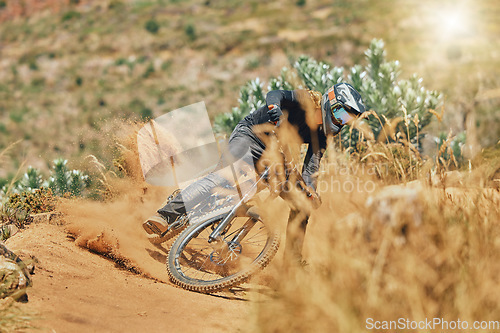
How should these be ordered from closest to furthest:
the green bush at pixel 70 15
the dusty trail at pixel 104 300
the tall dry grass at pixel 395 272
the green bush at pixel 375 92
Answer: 1. the tall dry grass at pixel 395 272
2. the dusty trail at pixel 104 300
3. the green bush at pixel 375 92
4. the green bush at pixel 70 15

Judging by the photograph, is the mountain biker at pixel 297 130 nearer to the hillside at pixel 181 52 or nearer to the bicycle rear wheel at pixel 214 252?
A: the bicycle rear wheel at pixel 214 252

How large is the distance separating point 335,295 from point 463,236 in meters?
0.99

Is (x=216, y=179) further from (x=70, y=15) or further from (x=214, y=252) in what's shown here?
(x=70, y=15)

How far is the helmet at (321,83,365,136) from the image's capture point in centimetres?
421

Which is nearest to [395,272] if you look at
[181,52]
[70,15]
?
[181,52]

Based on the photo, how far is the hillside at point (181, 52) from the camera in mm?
23234

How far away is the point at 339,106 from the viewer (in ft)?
13.9

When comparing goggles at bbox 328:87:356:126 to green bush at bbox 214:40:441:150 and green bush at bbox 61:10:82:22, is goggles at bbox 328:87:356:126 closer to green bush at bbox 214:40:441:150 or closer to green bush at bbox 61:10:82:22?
green bush at bbox 214:40:441:150

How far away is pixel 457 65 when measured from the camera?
83.1 ft

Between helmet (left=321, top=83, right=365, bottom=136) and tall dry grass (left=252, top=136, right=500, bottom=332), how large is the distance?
4.17 ft

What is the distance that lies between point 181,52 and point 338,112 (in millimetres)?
30427

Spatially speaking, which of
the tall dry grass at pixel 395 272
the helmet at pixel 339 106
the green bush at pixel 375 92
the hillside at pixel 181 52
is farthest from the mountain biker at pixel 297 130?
the hillside at pixel 181 52

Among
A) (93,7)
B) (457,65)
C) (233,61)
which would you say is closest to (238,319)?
(457,65)

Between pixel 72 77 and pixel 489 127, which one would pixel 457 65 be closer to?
pixel 489 127
